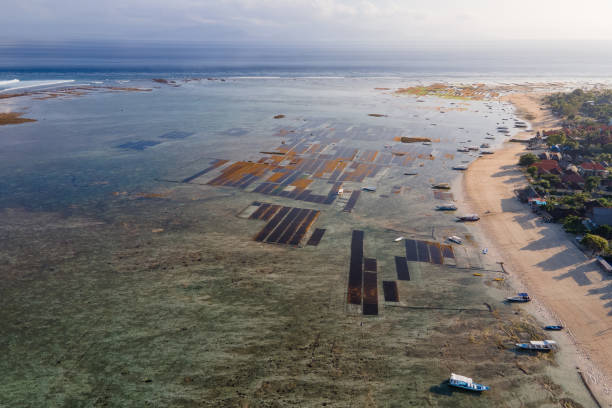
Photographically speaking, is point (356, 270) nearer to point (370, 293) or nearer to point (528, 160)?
point (370, 293)

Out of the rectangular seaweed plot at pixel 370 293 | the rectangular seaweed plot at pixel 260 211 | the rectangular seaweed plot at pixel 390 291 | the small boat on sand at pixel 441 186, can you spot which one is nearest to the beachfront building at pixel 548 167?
the small boat on sand at pixel 441 186

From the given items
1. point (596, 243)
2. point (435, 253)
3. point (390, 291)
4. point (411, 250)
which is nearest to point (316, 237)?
point (411, 250)

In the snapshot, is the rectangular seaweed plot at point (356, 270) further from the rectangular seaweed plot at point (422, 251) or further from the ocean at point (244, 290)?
the rectangular seaweed plot at point (422, 251)

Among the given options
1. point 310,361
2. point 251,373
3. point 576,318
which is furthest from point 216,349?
point 576,318

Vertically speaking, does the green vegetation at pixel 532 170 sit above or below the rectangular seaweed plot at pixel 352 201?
above

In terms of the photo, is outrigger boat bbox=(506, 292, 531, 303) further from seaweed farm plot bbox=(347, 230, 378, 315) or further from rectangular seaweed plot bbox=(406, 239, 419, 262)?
seaweed farm plot bbox=(347, 230, 378, 315)

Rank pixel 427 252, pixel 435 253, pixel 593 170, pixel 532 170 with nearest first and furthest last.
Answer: pixel 435 253
pixel 427 252
pixel 593 170
pixel 532 170

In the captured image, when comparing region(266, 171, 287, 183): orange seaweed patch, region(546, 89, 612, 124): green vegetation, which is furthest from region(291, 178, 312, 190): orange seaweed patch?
region(546, 89, 612, 124): green vegetation
